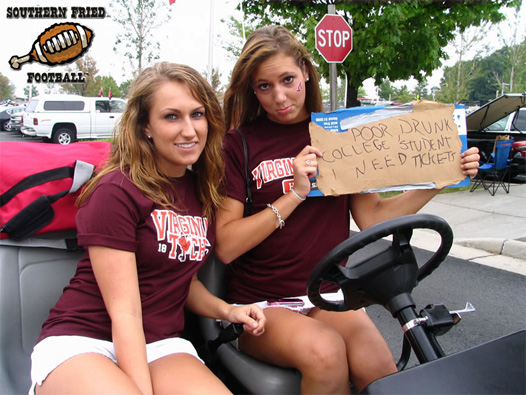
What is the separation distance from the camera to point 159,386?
1305mm

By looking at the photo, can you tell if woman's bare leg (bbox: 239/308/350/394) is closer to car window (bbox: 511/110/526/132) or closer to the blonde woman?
the blonde woman

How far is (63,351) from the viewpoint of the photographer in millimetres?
1287

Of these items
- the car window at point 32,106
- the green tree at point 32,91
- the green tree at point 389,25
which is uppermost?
the green tree at point 32,91

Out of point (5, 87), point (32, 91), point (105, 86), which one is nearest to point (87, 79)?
point (105, 86)

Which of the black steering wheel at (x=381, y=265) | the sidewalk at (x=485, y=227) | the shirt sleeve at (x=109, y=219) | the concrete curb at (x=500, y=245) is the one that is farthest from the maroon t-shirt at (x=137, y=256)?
the concrete curb at (x=500, y=245)

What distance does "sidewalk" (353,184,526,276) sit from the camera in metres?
4.91

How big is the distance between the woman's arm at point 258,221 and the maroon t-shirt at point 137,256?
0.15 m

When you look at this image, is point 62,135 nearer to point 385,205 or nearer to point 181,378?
point 385,205

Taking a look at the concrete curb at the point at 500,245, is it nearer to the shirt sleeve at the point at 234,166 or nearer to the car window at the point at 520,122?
the shirt sleeve at the point at 234,166

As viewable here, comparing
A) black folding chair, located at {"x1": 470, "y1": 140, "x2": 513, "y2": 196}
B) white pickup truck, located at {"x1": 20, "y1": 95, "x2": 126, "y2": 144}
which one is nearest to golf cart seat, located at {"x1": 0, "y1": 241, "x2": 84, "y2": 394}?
black folding chair, located at {"x1": 470, "y1": 140, "x2": 513, "y2": 196}

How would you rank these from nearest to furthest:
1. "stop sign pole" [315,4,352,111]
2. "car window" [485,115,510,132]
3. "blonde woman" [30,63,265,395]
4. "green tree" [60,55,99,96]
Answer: "blonde woman" [30,63,265,395] → "stop sign pole" [315,4,352,111] → "car window" [485,115,510,132] → "green tree" [60,55,99,96]

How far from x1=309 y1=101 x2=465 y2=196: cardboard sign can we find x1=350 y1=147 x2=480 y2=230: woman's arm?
0.10 meters

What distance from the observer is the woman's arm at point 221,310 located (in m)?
1.45

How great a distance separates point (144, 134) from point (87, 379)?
799 millimetres
